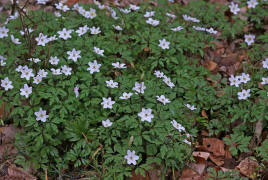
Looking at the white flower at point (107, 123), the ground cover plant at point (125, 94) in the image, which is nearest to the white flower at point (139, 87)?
the ground cover plant at point (125, 94)

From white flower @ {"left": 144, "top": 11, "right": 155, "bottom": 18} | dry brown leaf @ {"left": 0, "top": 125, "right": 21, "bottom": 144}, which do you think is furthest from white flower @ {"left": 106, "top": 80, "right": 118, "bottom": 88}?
white flower @ {"left": 144, "top": 11, "right": 155, "bottom": 18}

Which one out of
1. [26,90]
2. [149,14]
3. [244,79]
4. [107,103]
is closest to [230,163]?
[244,79]

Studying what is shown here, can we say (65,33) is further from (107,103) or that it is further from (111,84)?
(107,103)

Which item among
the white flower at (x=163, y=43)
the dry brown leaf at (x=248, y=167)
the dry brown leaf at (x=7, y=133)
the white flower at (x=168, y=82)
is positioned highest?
the white flower at (x=163, y=43)

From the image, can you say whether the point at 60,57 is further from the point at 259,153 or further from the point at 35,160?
the point at 259,153

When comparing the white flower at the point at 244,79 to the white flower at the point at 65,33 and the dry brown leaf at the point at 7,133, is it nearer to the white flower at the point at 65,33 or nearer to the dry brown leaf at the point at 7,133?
the white flower at the point at 65,33

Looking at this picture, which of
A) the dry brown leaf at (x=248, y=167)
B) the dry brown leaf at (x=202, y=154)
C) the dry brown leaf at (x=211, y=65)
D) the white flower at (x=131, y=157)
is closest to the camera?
the white flower at (x=131, y=157)
